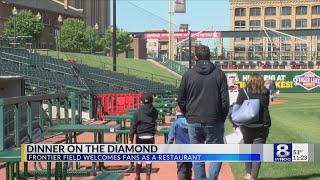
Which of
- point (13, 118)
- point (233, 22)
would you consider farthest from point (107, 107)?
point (233, 22)

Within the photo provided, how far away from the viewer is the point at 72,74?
31391 mm

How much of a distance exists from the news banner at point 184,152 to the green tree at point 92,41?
7891cm

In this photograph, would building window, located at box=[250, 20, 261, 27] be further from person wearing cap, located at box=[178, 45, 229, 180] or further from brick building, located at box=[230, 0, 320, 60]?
person wearing cap, located at box=[178, 45, 229, 180]

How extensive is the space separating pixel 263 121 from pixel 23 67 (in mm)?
21679

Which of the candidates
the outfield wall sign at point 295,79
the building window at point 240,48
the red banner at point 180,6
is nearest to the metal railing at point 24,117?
the outfield wall sign at point 295,79

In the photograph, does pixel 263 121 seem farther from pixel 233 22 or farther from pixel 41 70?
pixel 233 22

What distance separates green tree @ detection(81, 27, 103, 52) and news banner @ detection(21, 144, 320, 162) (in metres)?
78.9

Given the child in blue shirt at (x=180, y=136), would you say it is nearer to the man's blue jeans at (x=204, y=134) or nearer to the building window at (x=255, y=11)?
the man's blue jeans at (x=204, y=134)

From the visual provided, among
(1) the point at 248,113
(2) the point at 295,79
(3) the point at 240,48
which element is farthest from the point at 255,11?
(1) the point at 248,113

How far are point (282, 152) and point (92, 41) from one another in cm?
8352

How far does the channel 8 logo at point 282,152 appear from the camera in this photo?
22.1ft

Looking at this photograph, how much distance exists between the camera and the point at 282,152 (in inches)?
265

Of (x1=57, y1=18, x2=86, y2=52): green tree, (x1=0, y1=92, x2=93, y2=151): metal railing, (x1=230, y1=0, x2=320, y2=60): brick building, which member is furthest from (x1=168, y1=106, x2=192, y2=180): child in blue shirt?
(x1=230, y1=0, x2=320, y2=60): brick building

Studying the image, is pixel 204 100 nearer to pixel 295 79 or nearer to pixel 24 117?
pixel 24 117
